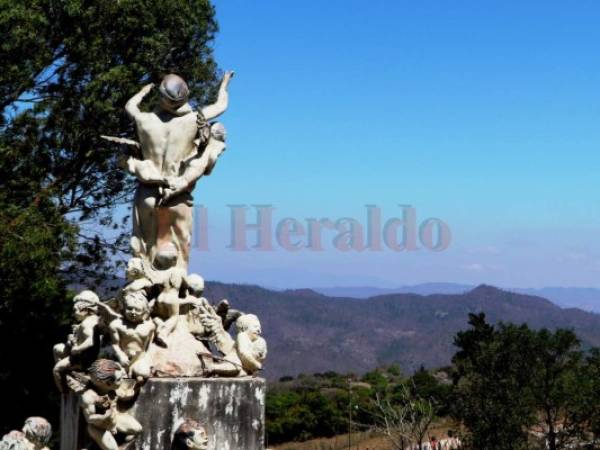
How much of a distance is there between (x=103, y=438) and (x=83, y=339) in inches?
46.6

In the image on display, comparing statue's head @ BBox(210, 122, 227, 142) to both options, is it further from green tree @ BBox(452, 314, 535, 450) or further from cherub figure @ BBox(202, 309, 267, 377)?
green tree @ BBox(452, 314, 535, 450)

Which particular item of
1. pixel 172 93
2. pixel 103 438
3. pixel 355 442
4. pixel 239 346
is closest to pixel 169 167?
pixel 172 93

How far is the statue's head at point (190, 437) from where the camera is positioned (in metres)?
7.11

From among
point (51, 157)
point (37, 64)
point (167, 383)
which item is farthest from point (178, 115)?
point (51, 157)

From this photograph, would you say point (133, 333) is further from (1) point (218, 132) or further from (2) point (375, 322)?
(2) point (375, 322)

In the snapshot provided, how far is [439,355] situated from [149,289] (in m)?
98.1

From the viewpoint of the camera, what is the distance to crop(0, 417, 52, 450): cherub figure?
23.2ft

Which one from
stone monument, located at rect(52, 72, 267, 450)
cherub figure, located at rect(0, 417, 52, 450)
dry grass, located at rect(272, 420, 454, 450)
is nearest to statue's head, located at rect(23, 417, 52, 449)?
cherub figure, located at rect(0, 417, 52, 450)

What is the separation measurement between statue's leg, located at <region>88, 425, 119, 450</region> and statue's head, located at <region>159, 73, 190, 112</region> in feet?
10.9

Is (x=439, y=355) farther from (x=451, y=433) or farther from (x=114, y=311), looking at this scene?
(x=114, y=311)

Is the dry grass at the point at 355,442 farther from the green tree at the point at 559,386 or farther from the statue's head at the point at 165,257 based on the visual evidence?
the statue's head at the point at 165,257

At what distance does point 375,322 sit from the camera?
5546 inches

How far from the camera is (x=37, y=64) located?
16.1 metres

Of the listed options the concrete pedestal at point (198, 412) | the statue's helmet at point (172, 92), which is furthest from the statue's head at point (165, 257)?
the statue's helmet at point (172, 92)
